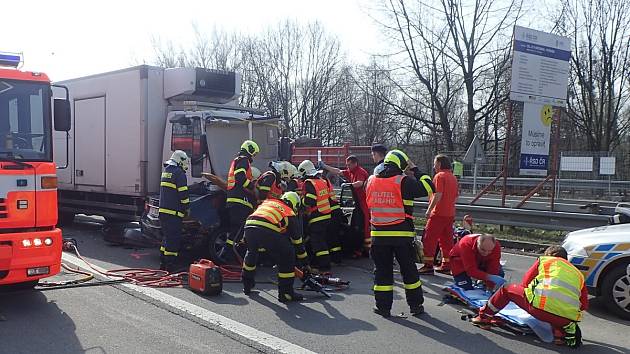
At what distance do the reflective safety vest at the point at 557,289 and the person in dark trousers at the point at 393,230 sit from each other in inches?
51.3

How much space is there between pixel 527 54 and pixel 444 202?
635cm

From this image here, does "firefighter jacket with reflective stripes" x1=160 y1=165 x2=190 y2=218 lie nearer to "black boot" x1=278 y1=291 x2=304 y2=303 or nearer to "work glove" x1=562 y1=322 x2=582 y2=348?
"black boot" x1=278 y1=291 x2=304 y2=303

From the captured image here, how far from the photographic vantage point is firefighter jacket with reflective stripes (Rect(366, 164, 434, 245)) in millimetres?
6184

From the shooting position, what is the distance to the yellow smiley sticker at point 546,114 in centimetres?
1348

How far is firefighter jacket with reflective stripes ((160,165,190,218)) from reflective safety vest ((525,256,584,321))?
496 centimetres

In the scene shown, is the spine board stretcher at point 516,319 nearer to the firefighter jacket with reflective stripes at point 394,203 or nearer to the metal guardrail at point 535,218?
the firefighter jacket with reflective stripes at point 394,203

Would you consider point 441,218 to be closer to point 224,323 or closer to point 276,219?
point 276,219

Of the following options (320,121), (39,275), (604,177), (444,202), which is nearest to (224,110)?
(444,202)

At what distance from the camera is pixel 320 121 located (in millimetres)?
42094

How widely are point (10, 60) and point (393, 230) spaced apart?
4.48 metres

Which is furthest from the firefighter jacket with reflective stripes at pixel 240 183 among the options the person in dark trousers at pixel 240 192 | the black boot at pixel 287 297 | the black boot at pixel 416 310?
the black boot at pixel 416 310

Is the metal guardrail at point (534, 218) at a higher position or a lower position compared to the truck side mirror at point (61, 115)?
lower

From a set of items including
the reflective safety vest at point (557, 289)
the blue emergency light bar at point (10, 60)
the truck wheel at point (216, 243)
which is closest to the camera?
the reflective safety vest at point (557, 289)

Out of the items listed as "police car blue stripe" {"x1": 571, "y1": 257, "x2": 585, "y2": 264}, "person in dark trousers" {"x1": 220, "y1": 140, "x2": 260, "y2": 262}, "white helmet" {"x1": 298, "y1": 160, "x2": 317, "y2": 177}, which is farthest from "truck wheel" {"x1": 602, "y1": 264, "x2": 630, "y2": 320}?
"person in dark trousers" {"x1": 220, "y1": 140, "x2": 260, "y2": 262}
